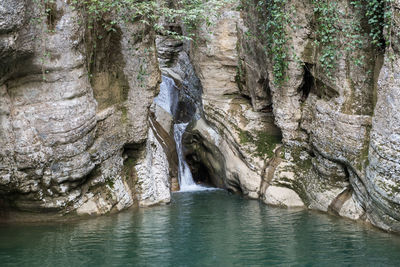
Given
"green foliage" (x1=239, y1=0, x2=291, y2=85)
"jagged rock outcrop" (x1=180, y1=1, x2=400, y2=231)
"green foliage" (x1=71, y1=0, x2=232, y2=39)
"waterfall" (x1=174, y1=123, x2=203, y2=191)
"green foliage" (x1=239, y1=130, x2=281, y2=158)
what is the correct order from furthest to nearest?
"waterfall" (x1=174, y1=123, x2=203, y2=191) → "green foliage" (x1=239, y1=130, x2=281, y2=158) → "green foliage" (x1=239, y1=0, x2=291, y2=85) → "green foliage" (x1=71, y1=0, x2=232, y2=39) → "jagged rock outcrop" (x1=180, y1=1, x2=400, y2=231)

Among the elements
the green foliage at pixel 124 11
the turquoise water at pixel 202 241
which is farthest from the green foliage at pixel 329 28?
the turquoise water at pixel 202 241

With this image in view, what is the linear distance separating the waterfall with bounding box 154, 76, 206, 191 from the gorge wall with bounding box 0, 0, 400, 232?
69 cm

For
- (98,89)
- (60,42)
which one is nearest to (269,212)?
(98,89)

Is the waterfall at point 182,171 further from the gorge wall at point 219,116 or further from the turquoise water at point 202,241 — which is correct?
the turquoise water at point 202,241

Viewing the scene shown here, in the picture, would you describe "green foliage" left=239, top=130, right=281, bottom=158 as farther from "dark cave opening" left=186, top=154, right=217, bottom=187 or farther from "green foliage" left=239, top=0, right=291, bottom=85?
"dark cave opening" left=186, top=154, right=217, bottom=187

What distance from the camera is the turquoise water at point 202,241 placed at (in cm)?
782

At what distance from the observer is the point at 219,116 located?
1471 cm

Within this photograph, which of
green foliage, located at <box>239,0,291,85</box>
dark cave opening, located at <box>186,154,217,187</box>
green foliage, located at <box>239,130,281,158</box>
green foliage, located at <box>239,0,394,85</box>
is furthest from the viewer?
dark cave opening, located at <box>186,154,217,187</box>

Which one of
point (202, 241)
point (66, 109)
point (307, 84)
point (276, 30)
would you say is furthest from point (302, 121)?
point (66, 109)

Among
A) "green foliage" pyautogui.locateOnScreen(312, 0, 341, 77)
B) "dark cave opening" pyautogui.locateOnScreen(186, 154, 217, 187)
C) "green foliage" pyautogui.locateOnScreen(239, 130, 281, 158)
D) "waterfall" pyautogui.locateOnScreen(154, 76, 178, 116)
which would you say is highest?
"green foliage" pyautogui.locateOnScreen(312, 0, 341, 77)

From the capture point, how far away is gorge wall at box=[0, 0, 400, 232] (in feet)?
31.6

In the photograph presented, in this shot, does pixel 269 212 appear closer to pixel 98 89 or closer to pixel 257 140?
pixel 257 140

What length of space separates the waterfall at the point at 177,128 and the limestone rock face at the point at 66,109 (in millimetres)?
3711

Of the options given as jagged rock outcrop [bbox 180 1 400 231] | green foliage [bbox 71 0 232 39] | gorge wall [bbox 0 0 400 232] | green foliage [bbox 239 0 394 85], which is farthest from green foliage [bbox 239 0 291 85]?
green foliage [bbox 71 0 232 39]
